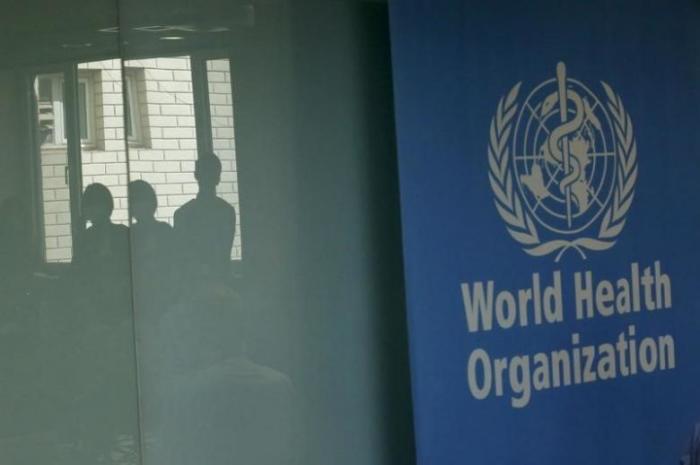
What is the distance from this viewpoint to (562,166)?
5977 mm

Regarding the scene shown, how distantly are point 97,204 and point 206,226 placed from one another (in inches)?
20.0

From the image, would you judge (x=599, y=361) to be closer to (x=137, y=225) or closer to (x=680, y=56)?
(x=680, y=56)

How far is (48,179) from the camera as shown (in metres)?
4.85

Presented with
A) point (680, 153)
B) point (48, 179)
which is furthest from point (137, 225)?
point (680, 153)

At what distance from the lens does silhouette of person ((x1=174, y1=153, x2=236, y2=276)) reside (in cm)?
520

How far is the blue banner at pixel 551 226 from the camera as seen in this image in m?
5.56

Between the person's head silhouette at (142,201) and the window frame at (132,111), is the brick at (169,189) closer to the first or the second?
the person's head silhouette at (142,201)

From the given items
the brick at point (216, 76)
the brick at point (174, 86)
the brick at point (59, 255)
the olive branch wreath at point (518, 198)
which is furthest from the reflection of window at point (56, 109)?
the olive branch wreath at point (518, 198)

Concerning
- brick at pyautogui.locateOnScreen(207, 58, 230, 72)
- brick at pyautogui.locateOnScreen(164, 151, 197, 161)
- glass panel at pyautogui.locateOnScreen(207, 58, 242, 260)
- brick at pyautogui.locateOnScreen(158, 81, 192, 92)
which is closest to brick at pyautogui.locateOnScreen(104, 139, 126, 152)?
brick at pyautogui.locateOnScreen(164, 151, 197, 161)

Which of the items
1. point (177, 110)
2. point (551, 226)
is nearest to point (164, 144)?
point (177, 110)

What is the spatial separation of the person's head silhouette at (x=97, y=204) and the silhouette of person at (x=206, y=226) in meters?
0.31

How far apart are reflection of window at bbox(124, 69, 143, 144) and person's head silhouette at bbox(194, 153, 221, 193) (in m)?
0.29

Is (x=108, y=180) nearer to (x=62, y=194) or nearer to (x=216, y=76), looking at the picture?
(x=62, y=194)

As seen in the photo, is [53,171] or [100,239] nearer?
[53,171]
